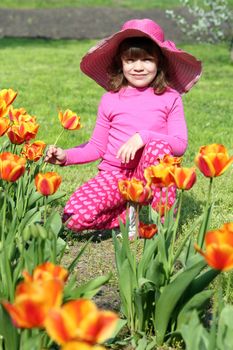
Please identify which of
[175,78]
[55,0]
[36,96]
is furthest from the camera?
[55,0]

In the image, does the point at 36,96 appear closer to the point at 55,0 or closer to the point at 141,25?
the point at 141,25

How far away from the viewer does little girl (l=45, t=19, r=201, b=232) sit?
11.7 ft

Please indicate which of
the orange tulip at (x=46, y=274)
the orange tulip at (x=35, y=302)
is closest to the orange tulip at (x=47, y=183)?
the orange tulip at (x=46, y=274)

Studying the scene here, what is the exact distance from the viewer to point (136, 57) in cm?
369

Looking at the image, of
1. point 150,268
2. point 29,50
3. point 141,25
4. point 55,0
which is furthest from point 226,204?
point 55,0

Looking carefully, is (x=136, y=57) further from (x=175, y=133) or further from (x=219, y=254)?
(x=219, y=254)

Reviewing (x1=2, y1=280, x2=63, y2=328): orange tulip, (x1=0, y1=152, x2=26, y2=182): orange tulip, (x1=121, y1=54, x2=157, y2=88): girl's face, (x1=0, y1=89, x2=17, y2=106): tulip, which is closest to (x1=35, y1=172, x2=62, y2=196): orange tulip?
(x1=0, y1=152, x2=26, y2=182): orange tulip

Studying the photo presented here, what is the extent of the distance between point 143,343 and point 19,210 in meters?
0.94

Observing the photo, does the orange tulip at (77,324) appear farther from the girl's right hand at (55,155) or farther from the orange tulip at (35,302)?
the girl's right hand at (55,155)

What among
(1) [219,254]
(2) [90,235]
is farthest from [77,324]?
(2) [90,235]

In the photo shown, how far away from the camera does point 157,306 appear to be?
231 cm

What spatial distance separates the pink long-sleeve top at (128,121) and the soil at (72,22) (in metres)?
14.9

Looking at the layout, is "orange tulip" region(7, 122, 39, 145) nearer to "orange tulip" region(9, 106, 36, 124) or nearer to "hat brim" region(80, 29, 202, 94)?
"orange tulip" region(9, 106, 36, 124)

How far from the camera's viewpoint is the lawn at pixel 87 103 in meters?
3.84
